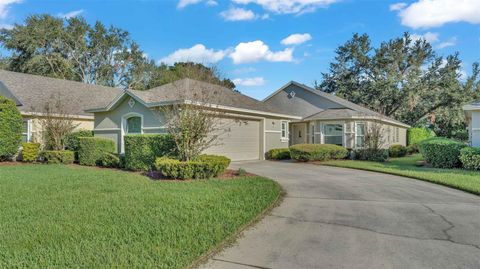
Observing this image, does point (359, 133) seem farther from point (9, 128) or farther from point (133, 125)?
point (9, 128)

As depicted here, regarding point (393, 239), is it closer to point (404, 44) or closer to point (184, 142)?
point (184, 142)

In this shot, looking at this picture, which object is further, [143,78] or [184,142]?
[143,78]

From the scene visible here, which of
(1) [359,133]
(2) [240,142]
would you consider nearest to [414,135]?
(1) [359,133]

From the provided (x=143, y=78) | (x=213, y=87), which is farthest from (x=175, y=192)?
(x=143, y=78)

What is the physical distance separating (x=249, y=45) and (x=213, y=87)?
920cm

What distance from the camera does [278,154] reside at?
1920 centimetres

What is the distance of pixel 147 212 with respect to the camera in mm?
6105

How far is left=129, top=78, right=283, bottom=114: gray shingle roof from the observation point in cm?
1344

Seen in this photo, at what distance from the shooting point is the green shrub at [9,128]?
634 inches

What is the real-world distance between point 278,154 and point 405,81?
22693mm

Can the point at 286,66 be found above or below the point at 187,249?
above

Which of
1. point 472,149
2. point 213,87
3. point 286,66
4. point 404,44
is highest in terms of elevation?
point 404,44

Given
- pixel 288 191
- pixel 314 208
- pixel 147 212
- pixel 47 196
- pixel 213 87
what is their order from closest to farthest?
pixel 147 212 < pixel 314 208 < pixel 47 196 < pixel 288 191 < pixel 213 87

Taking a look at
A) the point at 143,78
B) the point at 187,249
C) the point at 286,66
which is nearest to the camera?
the point at 187,249
